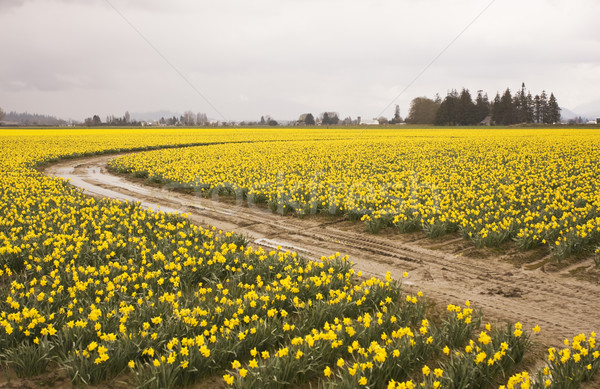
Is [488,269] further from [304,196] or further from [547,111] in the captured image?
[547,111]

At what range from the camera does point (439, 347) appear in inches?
177

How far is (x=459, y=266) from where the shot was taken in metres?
7.33

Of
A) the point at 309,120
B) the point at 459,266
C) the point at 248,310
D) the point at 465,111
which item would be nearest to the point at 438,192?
the point at 459,266

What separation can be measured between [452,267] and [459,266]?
15 cm

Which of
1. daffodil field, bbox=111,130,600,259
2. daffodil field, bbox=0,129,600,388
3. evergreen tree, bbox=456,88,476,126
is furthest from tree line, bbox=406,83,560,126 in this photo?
daffodil field, bbox=0,129,600,388

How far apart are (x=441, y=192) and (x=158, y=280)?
9351mm

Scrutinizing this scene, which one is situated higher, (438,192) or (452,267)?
(438,192)

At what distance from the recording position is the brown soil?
5477 mm

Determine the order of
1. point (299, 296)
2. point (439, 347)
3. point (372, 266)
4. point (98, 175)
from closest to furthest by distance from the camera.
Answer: point (439, 347) < point (299, 296) < point (372, 266) < point (98, 175)

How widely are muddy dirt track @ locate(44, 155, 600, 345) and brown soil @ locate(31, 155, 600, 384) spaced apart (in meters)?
0.01

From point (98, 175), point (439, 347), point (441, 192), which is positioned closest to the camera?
point (439, 347)

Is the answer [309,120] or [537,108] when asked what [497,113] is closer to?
[537,108]

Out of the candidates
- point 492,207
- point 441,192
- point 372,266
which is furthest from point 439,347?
point 441,192

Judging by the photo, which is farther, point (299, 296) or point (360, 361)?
point (299, 296)
